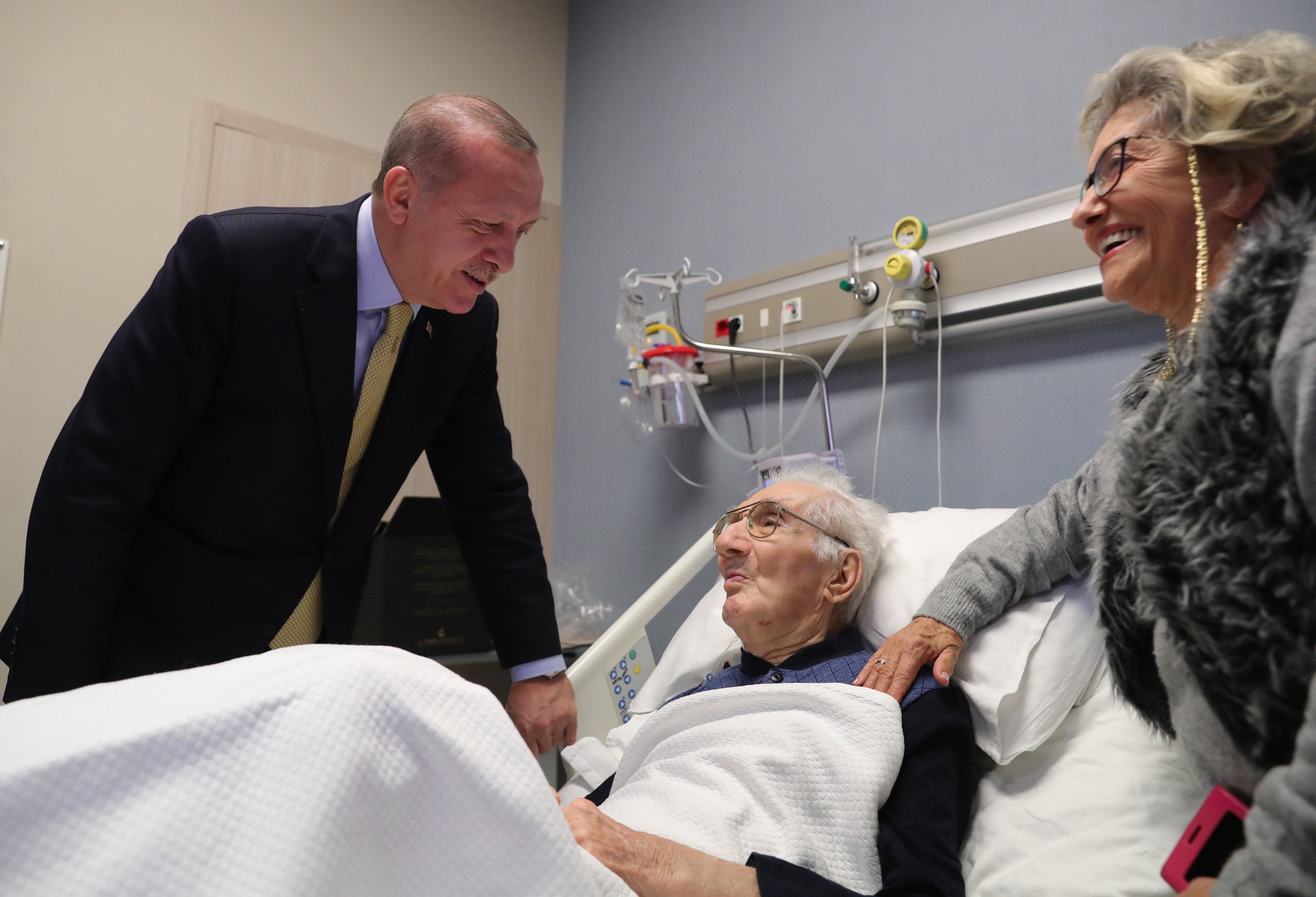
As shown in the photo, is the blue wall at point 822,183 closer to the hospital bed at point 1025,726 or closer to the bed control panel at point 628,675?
the hospital bed at point 1025,726

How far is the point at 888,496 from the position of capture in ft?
7.27

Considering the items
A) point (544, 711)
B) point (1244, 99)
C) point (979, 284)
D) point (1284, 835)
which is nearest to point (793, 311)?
point (979, 284)

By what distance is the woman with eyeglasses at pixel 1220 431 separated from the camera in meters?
0.78

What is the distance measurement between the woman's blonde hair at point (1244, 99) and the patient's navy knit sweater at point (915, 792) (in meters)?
0.82

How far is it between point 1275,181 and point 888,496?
1229 millimetres

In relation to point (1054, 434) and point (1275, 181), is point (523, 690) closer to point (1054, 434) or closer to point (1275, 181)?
point (1054, 434)

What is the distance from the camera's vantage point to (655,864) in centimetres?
106

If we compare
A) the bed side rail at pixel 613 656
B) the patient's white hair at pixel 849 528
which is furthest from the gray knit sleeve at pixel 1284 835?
the bed side rail at pixel 613 656

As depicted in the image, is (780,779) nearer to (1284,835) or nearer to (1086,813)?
(1086,813)

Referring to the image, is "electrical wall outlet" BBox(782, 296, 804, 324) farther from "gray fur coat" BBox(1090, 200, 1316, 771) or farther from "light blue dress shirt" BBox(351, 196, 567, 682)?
"gray fur coat" BBox(1090, 200, 1316, 771)

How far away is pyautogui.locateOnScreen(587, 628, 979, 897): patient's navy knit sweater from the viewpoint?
1.08m

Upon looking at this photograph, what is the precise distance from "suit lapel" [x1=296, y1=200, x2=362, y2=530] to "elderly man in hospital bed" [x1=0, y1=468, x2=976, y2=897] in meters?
0.70

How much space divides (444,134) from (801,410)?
1.27m

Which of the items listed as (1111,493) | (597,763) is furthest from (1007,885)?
(597,763)
